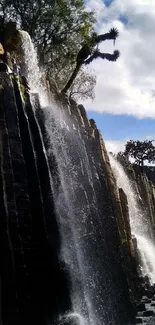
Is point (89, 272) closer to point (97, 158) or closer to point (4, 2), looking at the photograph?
point (97, 158)

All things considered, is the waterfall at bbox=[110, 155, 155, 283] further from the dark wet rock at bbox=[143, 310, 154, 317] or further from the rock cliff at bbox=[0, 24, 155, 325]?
the rock cliff at bbox=[0, 24, 155, 325]

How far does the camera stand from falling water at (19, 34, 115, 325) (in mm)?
9609

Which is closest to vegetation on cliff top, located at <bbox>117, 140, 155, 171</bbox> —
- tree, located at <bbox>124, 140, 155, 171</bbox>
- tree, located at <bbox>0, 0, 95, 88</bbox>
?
tree, located at <bbox>124, 140, 155, 171</bbox>

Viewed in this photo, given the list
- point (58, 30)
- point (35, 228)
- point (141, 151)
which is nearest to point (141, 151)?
point (141, 151)

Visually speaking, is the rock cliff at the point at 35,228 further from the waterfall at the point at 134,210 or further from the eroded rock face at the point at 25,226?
the waterfall at the point at 134,210

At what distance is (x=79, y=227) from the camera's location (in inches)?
445

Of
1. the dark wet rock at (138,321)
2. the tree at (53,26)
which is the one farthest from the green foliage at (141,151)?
the dark wet rock at (138,321)

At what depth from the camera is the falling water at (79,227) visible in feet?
31.5

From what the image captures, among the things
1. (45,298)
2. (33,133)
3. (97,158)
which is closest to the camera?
(45,298)

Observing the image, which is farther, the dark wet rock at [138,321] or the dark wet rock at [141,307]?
the dark wet rock at [141,307]

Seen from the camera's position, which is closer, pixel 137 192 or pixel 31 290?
pixel 31 290

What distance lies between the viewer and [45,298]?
851 cm

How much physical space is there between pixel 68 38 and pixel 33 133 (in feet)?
74.5

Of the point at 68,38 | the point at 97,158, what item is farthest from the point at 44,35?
the point at 97,158
